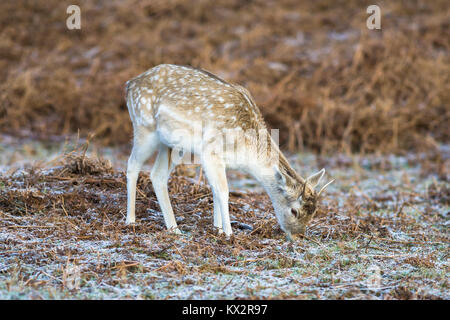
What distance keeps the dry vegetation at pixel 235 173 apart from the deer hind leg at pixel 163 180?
308mm

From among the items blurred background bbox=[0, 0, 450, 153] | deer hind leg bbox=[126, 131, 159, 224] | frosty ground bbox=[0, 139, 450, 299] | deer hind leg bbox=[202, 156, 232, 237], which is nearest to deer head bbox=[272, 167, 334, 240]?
frosty ground bbox=[0, 139, 450, 299]

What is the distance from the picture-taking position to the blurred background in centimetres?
1285

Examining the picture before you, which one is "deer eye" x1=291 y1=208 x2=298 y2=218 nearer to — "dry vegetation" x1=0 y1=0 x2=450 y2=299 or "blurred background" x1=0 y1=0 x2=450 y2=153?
"dry vegetation" x1=0 y1=0 x2=450 y2=299

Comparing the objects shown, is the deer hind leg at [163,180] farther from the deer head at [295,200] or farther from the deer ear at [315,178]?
the deer ear at [315,178]

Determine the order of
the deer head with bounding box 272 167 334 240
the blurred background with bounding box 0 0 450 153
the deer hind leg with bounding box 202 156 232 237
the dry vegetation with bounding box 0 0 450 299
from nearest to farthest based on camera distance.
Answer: the dry vegetation with bounding box 0 0 450 299, the deer hind leg with bounding box 202 156 232 237, the deer head with bounding box 272 167 334 240, the blurred background with bounding box 0 0 450 153

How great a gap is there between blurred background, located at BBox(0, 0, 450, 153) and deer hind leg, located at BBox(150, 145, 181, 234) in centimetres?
526

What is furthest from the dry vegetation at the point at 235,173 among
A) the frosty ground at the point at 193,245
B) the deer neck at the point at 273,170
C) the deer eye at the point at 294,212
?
the deer neck at the point at 273,170

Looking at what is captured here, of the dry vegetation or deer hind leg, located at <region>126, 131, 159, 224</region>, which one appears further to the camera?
deer hind leg, located at <region>126, 131, 159, 224</region>

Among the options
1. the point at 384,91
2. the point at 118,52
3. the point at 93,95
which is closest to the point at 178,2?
the point at 118,52

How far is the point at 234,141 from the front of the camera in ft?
20.2

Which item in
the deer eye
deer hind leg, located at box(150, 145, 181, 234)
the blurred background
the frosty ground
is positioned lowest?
the frosty ground

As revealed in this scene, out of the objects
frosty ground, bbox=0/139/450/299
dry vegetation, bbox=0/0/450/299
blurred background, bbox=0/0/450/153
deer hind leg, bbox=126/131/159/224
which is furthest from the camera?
blurred background, bbox=0/0/450/153

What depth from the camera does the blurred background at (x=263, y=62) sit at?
12.9 meters
